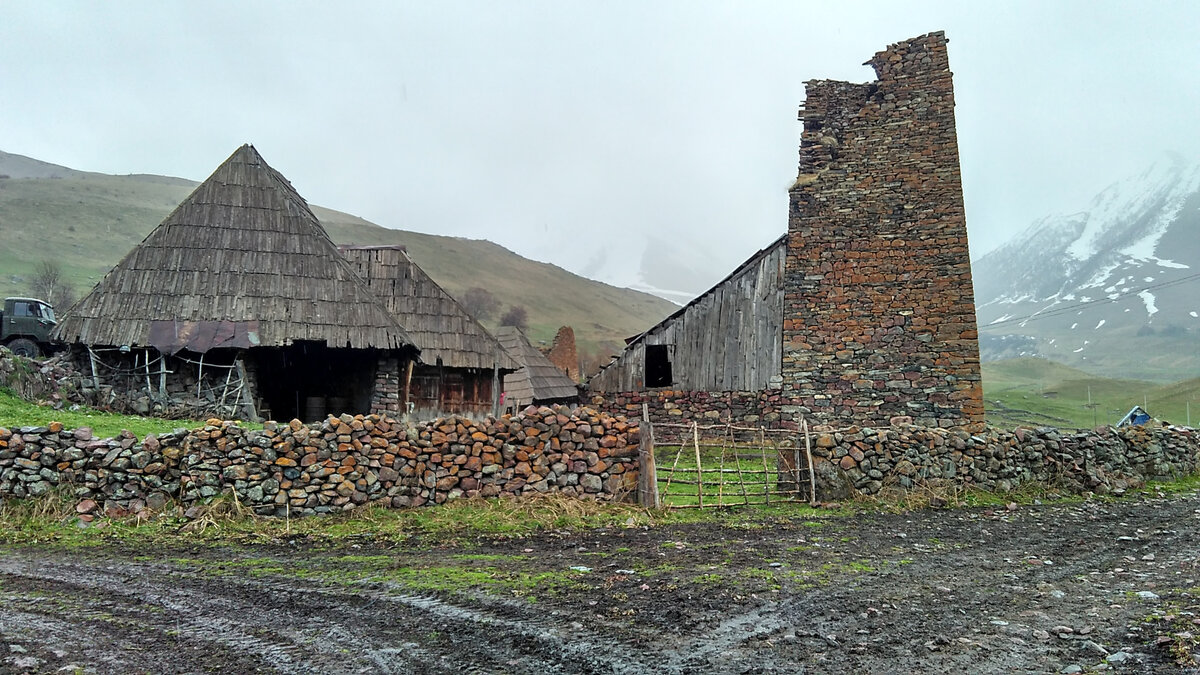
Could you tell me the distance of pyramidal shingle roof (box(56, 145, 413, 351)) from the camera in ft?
46.6

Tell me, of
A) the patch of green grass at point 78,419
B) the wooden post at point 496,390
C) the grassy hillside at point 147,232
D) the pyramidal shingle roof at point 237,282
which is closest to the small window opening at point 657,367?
the wooden post at point 496,390

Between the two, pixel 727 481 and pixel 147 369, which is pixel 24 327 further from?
pixel 727 481

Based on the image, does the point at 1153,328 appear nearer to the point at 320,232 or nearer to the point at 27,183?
the point at 320,232

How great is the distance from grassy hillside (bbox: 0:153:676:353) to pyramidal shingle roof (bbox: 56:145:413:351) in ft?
162

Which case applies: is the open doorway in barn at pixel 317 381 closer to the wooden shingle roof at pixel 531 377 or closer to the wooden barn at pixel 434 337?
the wooden barn at pixel 434 337

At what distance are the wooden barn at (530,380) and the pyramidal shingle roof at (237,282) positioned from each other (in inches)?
444

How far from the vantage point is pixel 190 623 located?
15.8 ft

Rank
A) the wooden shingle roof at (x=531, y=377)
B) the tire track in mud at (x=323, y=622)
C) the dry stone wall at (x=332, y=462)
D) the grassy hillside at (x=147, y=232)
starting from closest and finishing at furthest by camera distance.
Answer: the tire track in mud at (x=323, y=622) → the dry stone wall at (x=332, y=462) → the wooden shingle roof at (x=531, y=377) → the grassy hillside at (x=147, y=232)

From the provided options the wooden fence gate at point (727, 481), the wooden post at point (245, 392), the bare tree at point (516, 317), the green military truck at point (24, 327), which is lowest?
the wooden fence gate at point (727, 481)

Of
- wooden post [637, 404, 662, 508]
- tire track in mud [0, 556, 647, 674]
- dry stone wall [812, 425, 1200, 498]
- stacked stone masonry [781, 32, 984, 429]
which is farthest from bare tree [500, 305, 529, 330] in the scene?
tire track in mud [0, 556, 647, 674]

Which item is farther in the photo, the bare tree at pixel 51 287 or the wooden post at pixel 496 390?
the bare tree at pixel 51 287

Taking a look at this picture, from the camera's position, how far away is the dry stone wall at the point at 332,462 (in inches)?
319

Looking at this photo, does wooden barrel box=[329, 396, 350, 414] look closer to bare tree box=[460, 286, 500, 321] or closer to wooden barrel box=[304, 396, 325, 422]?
wooden barrel box=[304, 396, 325, 422]

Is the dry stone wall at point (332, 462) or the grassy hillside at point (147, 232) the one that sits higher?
the grassy hillside at point (147, 232)
